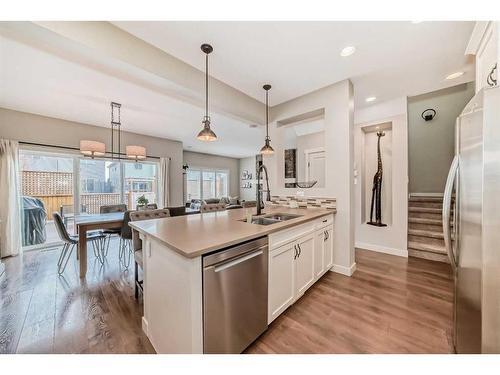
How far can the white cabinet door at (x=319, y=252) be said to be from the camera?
87.1 inches

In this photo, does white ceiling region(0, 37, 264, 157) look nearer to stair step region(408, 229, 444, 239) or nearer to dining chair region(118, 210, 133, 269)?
dining chair region(118, 210, 133, 269)

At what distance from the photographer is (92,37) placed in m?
1.58

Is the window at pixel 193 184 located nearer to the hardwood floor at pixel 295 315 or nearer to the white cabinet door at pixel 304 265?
the hardwood floor at pixel 295 315

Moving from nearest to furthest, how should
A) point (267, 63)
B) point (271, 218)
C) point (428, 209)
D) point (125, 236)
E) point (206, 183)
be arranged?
1. point (267, 63)
2. point (271, 218)
3. point (125, 236)
4. point (428, 209)
5. point (206, 183)

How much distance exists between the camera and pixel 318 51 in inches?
79.0

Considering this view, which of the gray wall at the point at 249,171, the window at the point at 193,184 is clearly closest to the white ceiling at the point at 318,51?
the window at the point at 193,184

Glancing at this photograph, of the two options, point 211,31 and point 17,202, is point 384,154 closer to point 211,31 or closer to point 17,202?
point 211,31

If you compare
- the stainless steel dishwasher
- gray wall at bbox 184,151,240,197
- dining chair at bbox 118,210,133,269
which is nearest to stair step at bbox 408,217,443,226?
the stainless steel dishwasher

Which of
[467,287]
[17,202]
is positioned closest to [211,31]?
[467,287]

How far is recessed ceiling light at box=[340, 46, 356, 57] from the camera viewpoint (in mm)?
1967

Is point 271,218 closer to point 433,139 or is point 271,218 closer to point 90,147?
point 90,147

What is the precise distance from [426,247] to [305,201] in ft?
6.90

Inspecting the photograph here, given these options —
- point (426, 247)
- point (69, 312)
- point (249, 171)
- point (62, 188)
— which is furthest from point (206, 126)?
point (249, 171)

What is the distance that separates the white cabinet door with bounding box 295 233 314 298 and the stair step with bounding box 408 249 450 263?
2235 millimetres
